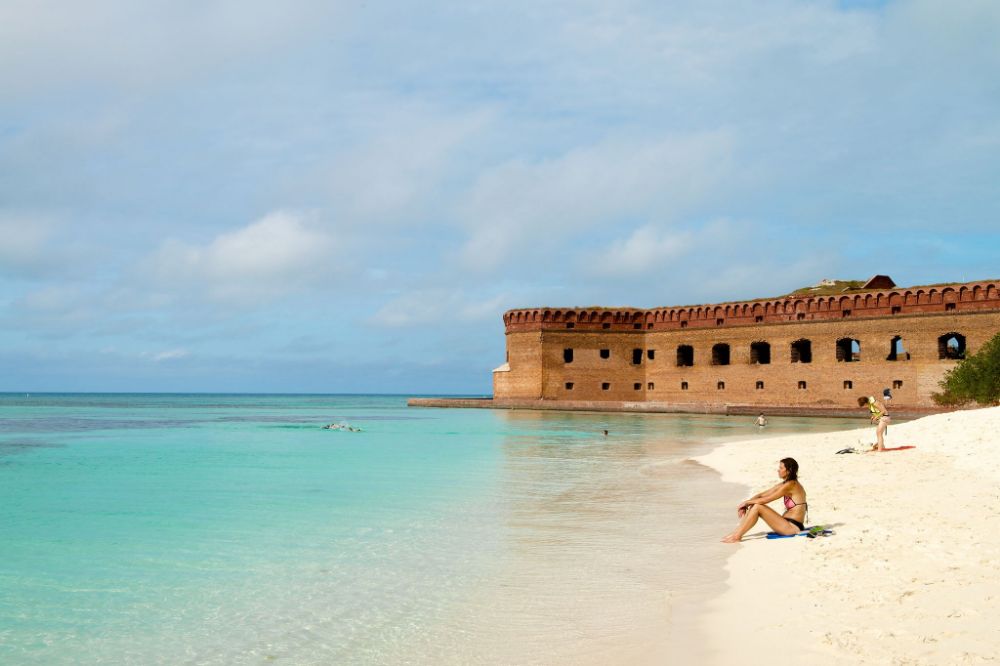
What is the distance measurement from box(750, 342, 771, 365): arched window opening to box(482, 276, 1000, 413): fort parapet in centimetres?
6

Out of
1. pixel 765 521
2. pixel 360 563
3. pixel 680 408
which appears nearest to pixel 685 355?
pixel 680 408

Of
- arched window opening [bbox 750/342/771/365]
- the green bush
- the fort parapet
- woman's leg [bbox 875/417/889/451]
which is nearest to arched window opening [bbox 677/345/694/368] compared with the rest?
the fort parapet

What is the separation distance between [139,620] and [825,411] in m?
35.3

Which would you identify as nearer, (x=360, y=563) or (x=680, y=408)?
(x=360, y=563)

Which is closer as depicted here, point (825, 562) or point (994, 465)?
point (825, 562)

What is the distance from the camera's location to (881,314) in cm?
3775

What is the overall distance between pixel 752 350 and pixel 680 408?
16.0ft

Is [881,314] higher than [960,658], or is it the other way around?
[881,314]

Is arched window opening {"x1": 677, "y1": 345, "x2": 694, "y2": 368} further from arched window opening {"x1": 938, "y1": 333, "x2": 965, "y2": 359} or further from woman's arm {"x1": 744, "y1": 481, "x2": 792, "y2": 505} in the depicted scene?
woman's arm {"x1": 744, "y1": 481, "x2": 792, "y2": 505}

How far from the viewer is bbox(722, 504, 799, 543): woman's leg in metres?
7.01

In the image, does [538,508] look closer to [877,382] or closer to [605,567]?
[605,567]

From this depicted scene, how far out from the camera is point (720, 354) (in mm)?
44938

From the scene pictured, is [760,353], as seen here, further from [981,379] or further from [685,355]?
[981,379]

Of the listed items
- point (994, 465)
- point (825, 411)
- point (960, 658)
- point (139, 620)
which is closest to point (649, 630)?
point (960, 658)
